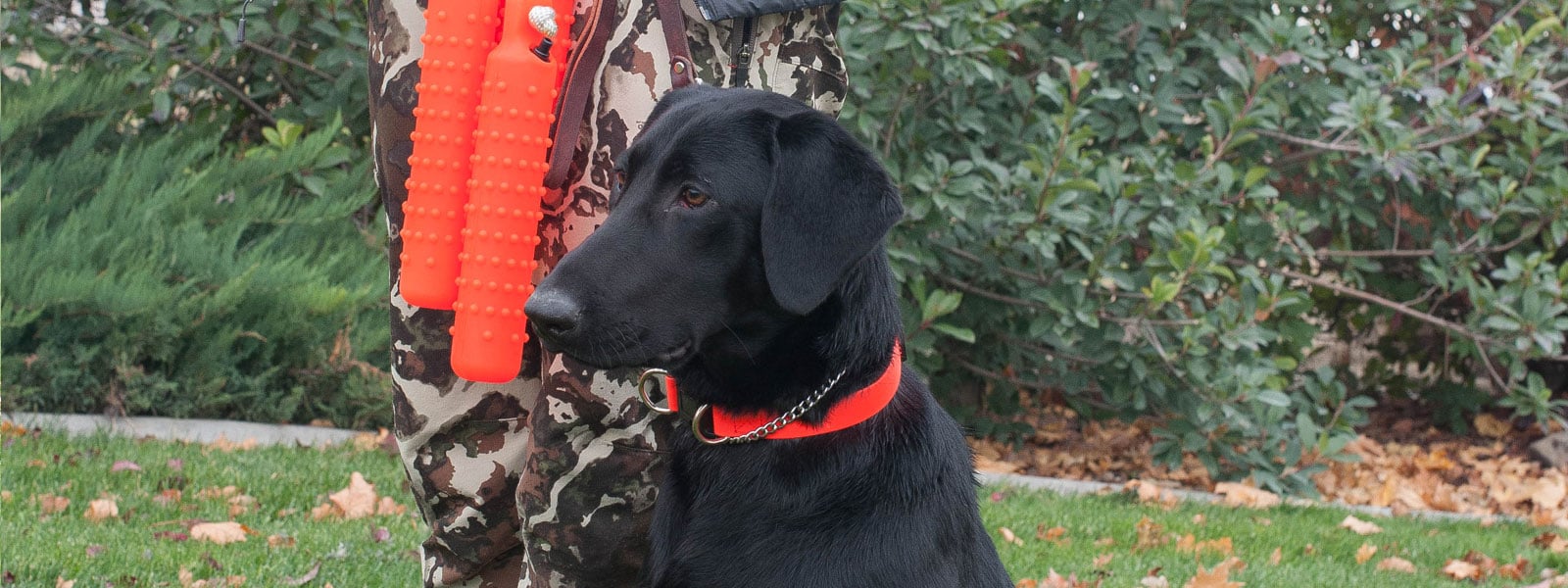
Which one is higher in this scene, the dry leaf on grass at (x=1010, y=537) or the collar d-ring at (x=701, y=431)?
the collar d-ring at (x=701, y=431)

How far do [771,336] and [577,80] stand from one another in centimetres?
58

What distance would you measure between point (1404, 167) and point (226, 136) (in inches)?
216

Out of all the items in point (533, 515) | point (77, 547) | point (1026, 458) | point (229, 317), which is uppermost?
point (533, 515)

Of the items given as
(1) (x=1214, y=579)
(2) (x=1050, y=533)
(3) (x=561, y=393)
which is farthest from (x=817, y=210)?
(2) (x=1050, y=533)

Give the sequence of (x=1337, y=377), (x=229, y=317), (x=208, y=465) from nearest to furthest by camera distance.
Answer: (x=208, y=465) < (x=229, y=317) < (x=1337, y=377)

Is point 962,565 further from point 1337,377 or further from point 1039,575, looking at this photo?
point 1337,377

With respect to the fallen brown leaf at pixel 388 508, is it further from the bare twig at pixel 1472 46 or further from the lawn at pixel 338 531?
the bare twig at pixel 1472 46

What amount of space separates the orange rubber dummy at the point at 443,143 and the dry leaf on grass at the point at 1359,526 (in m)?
3.94

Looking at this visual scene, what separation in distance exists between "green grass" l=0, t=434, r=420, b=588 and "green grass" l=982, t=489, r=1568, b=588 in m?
1.96

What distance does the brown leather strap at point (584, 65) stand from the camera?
7.79 feet

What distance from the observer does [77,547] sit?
355 cm

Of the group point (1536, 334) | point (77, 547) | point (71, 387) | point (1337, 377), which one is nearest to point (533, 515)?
point (77, 547)

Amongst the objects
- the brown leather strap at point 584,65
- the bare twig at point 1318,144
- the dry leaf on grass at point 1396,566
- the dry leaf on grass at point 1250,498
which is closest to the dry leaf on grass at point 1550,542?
the dry leaf on grass at point 1396,566

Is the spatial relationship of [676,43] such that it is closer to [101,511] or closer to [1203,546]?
[101,511]
